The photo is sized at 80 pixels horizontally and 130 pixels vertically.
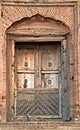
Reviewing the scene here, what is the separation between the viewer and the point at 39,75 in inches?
439

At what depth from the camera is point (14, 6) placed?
1053 cm

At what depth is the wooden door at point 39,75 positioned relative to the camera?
36.3 feet

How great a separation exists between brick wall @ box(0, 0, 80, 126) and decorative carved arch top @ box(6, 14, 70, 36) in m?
0.18

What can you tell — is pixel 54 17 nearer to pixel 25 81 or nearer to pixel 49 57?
pixel 49 57

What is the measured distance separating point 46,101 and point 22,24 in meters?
2.10

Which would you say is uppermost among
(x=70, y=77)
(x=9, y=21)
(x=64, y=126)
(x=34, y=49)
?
(x=9, y=21)

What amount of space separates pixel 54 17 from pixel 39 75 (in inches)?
63.4

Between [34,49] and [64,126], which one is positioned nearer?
[64,126]

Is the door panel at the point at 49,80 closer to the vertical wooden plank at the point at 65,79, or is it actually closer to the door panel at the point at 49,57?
the door panel at the point at 49,57

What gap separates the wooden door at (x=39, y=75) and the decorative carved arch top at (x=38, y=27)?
52 cm

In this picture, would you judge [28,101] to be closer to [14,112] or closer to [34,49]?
[14,112]

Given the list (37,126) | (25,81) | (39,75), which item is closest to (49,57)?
(39,75)

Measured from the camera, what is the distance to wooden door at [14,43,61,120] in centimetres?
1106

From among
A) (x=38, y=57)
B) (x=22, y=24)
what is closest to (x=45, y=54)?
(x=38, y=57)
